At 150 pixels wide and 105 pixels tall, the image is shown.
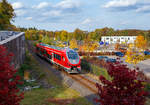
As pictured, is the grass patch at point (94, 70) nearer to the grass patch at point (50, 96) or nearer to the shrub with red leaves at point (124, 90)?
the grass patch at point (50, 96)

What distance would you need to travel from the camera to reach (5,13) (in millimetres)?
53688

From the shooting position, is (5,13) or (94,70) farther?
(5,13)

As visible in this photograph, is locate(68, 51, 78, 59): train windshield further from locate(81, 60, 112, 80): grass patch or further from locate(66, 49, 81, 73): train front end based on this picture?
locate(81, 60, 112, 80): grass patch

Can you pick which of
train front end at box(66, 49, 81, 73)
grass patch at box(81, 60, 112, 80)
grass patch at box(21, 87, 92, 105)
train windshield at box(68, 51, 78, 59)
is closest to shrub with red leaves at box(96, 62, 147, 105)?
grass patch at box(21, 87, 92, 105)

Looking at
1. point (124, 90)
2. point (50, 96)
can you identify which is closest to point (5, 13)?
point (50, 96)

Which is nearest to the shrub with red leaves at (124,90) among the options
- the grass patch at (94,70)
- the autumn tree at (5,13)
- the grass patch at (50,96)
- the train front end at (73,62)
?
the grass patch at (50,96)

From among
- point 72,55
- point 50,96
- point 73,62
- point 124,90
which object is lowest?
point 50,96

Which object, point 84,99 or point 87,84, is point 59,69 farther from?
point 84,99

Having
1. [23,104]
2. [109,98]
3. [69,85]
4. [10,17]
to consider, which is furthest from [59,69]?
[10,17]

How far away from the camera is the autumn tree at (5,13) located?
1976 inches

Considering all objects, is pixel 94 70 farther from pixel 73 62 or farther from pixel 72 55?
pixel 72 55

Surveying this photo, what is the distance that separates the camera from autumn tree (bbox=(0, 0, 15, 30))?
165ft

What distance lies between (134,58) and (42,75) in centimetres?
1474

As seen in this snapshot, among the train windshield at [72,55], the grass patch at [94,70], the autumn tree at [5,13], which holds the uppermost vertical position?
the autumn tree at [5,13]
